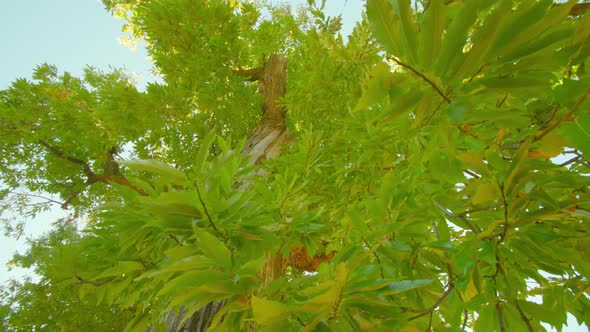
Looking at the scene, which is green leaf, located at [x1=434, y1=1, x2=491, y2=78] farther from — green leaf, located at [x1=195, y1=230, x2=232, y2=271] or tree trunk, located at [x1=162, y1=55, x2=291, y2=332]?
tree trunk, located at [x1=162, y1=55, x2=291, y2=332]

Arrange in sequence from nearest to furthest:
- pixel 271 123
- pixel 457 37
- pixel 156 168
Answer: pixel 457 37 → pixel 156 168 → pixel 271 123

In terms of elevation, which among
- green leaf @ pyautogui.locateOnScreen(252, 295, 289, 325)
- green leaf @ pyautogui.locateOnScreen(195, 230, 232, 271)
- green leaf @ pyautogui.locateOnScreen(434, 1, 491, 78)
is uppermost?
green leaf @ pyautogui.locateOnScreen(434, 1, 491, 78)

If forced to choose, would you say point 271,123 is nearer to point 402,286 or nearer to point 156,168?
point 156,168

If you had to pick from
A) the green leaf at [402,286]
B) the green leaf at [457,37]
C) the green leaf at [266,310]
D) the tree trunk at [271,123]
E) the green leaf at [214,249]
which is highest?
the tree trunk at [271,123]

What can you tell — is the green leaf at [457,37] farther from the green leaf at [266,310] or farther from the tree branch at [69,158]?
the tree branch at [69,158]

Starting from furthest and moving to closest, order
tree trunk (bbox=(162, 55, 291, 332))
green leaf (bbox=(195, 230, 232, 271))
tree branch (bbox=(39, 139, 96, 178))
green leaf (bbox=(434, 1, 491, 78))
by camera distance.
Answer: tree branch (bbox=(39, 139, 96, 178)) < tree trunk (bbox=(162, 55, 291, 332)) < green leaf (bbox=(195, 230, 232, 271)) < green leaf (bbox=(434, 1, 491, 78))

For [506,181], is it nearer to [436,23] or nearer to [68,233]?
[436,23]

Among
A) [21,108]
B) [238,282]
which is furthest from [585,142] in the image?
[21,108]

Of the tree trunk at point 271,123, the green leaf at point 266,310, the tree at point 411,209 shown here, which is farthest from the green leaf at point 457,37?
the tree trunk at point 271,123

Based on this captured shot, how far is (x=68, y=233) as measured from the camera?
420cm

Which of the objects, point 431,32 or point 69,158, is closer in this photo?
point 431,32

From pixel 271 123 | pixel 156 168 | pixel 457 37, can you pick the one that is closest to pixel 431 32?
pixel 457 37

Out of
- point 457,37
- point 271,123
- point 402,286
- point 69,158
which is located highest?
point 69,158

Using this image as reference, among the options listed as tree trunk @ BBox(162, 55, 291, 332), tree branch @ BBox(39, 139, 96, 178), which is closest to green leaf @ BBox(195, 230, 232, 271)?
tree trunk @ BBox(162, 55, 291, 332)
